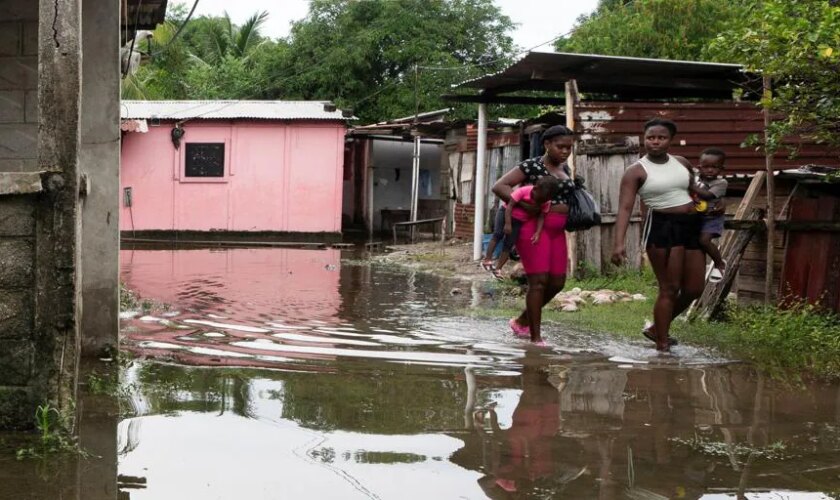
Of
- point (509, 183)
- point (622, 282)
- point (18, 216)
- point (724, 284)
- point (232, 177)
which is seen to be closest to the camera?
point (18, 216)

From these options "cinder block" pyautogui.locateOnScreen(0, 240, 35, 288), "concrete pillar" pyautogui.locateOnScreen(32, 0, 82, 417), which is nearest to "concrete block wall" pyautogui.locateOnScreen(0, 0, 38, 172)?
"concrete pillar" pyautogui.locateOnScreen(32, 0, 82, 417)

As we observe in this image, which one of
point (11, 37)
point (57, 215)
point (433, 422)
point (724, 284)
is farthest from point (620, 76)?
point (57, 215)

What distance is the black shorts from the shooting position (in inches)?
277

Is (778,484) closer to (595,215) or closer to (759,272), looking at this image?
(595,215)

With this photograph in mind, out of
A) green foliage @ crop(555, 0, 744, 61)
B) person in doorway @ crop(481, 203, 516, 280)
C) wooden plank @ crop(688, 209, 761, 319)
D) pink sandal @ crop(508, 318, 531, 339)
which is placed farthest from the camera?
green foliage @ crop(555, 0, 744, 61)

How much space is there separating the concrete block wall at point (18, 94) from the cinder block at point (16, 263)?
3.33 metres

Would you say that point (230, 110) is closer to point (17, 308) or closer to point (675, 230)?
point (675, 230)

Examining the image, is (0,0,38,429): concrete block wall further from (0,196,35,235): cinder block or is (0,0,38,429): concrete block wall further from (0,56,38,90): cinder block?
(0,56,38,90): cinder block

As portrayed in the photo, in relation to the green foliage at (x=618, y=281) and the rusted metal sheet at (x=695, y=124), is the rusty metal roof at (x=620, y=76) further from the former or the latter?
the green foliage at (x=618, y=281)

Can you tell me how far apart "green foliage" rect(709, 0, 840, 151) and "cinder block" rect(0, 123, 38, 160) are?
535 cm

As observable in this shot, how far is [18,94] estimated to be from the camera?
24.0 ft

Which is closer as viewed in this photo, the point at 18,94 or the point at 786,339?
the point at 786,339

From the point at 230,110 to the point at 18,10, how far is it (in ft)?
57.6

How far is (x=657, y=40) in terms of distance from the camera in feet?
71.2
